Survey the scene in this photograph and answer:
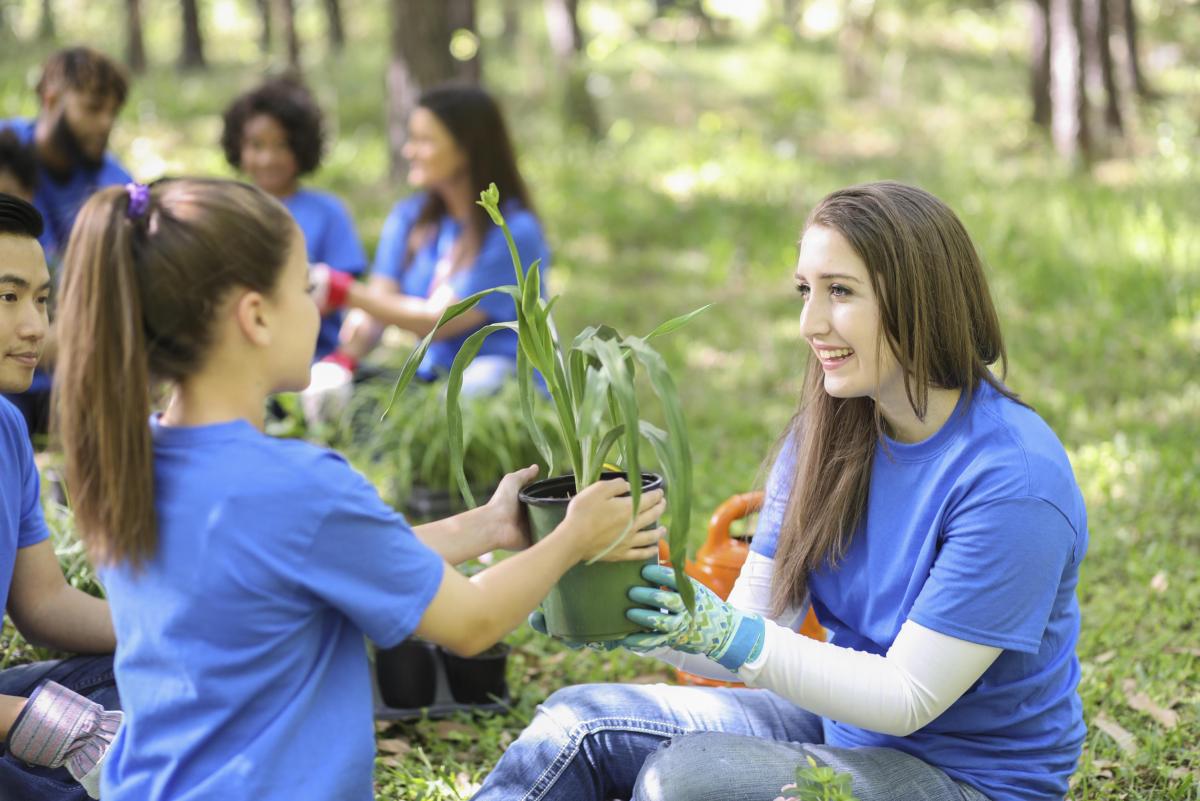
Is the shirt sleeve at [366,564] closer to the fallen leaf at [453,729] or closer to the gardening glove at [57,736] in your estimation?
the gardening glove at [57,736]

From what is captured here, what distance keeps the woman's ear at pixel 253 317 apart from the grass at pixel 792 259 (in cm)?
140

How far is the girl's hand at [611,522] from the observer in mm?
1733

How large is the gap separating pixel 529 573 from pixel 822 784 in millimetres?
560

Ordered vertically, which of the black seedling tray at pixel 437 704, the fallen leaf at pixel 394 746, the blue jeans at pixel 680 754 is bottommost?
the fallen leaf at pixel 394 746

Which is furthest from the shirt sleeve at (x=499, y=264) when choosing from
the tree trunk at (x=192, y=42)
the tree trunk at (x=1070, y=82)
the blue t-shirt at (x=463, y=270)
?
the tree trunk at (x=192, y=42)

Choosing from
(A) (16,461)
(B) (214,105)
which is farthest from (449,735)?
(B) (214,105)

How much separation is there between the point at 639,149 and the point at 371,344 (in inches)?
217

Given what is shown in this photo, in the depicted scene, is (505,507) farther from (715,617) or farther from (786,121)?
(786,121)

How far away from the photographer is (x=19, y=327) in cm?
220

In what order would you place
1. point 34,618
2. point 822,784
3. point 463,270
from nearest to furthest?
point 822,784, point 34,618, point 463,270

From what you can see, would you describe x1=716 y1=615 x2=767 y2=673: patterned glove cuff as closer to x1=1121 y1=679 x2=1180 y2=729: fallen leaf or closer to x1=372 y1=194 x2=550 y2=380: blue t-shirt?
x1=1121 y1=679 x2=1180 y2=729: fallen leaf

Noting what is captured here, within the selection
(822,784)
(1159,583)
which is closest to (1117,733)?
(1159,583)

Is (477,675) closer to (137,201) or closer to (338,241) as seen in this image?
(137,201)

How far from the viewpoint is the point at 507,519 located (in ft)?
6.56
